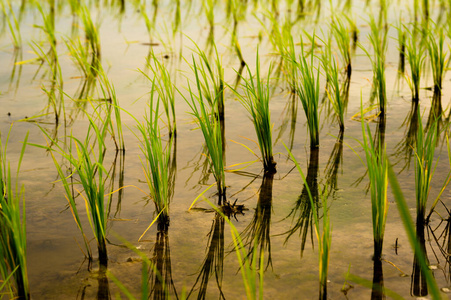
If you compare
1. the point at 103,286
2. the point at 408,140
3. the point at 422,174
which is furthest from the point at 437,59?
the point at 103,286

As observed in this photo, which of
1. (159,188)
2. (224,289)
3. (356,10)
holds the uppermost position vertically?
(356,10)

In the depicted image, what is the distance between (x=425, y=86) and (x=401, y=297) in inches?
107

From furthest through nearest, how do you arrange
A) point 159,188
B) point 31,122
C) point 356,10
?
1. point 356,10
2. point 31,122
3. point 159,188

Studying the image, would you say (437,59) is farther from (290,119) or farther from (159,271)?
(159,271)

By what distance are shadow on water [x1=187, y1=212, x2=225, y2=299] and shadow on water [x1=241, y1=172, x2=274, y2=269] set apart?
10 centimetres

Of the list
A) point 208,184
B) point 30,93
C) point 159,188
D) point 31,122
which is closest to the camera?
point 159,188

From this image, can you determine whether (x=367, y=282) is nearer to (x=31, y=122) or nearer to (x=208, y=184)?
(x=208, y=184)

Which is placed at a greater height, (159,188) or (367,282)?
(159,188)

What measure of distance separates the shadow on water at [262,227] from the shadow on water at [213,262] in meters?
0.10

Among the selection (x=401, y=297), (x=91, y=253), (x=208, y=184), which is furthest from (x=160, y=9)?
(x=401, y=297)

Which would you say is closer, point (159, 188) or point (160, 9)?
point (159, 188)

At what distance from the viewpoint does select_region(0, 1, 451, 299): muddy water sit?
184 cm

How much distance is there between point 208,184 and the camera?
2.59 meters

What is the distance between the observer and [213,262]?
195cm
